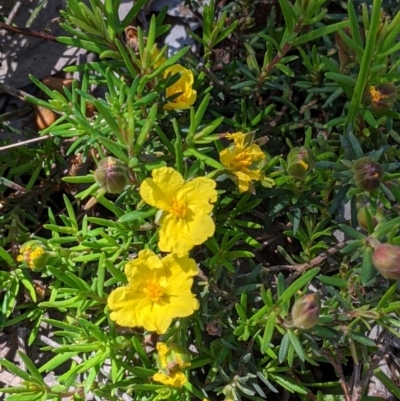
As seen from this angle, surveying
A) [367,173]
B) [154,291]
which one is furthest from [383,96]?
[154,291]

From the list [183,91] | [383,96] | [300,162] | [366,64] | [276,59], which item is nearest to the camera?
[300,162]

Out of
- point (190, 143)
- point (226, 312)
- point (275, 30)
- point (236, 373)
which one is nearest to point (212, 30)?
point (275, 30)

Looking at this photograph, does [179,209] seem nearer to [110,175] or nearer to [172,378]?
[110,175]

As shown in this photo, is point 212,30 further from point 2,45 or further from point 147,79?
point 2,45

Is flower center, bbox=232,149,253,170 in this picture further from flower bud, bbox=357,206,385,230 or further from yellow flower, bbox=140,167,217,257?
flower bud, bbox=357,206,385,230

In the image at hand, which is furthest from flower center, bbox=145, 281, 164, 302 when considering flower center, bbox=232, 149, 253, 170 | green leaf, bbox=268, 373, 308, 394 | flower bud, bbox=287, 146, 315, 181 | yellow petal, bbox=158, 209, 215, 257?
green leaf, bbox=268, 373, 308, 394

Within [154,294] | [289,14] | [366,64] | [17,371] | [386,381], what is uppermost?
[289,14]

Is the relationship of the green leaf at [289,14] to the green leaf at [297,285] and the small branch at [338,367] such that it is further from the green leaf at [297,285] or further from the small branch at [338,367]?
the small branch at [338,367]
